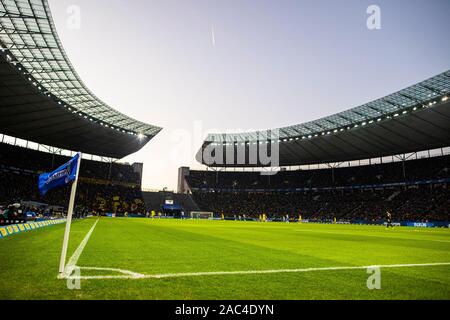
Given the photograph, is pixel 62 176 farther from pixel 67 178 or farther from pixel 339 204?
pixel 339 204

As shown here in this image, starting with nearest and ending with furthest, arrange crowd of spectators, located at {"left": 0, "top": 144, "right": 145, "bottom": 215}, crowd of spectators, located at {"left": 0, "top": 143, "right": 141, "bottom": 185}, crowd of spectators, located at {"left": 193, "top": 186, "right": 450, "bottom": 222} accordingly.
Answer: crowd of spectators, located at {"left": 193, "top": 186, "right": 450, "bottom": 222} < crowd of spectators, located at {"left": 0, "top": 144, "right": 145, "bottom": 215} < crowd of spectators, located at {"left": 0, "top": 143, "right": 141, "bottom": 185}

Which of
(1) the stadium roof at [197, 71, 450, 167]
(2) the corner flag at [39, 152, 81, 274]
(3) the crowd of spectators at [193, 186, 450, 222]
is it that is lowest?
(3) the crowd of spectators at [193, 186, 450, 222]

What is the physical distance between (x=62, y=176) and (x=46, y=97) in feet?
125

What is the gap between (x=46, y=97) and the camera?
37125mm

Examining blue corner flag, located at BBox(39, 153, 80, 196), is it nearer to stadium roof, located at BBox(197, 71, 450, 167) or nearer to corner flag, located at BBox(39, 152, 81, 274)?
corner flag, located at BBox(39, 152, 81, 274)

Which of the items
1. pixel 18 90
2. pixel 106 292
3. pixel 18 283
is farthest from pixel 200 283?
pixel 18 90

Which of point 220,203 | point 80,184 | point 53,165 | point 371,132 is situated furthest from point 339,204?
point 53,165

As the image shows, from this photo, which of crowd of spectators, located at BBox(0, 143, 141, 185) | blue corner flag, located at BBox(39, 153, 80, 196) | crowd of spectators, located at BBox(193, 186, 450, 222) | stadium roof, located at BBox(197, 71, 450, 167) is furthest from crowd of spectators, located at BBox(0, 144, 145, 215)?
blue corner flag, located at BBox(39, 153, 80, 196)

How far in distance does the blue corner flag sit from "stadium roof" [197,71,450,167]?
4229 centimetres

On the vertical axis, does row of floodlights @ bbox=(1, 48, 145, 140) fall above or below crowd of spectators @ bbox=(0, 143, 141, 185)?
above

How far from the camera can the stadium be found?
474 cm

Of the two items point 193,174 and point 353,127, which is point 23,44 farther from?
point 193,174

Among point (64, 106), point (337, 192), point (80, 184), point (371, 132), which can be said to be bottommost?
point (337, 192)

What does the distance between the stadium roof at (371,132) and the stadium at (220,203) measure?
28 centimetres
